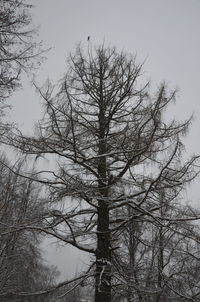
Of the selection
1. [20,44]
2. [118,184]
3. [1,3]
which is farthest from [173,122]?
[1,3]

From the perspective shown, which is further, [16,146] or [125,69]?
[125,69]

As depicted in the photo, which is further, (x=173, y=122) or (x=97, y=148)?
(x=97, y=148)

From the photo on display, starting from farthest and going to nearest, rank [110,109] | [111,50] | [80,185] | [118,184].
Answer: [111,50] < [110,109] < [118,184] < [80,185]

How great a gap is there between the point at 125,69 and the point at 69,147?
2.19m

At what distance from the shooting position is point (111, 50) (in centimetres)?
658

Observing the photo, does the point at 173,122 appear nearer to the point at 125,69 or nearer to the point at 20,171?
the point at 125,69

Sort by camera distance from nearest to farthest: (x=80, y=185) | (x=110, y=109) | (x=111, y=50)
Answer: (x=80, y=185)
(x=110, y=109)
(x=111, y=50)

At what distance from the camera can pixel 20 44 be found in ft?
16.7

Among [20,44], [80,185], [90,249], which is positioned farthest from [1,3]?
[90,249]

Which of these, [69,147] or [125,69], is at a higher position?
[125,69]

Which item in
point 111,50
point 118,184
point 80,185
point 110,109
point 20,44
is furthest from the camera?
point 111,50

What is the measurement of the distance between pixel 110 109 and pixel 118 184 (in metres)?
1.67

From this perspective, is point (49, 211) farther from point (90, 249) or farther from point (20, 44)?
point (20, 44)

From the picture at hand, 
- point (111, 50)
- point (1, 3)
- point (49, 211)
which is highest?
point (111, 50)
